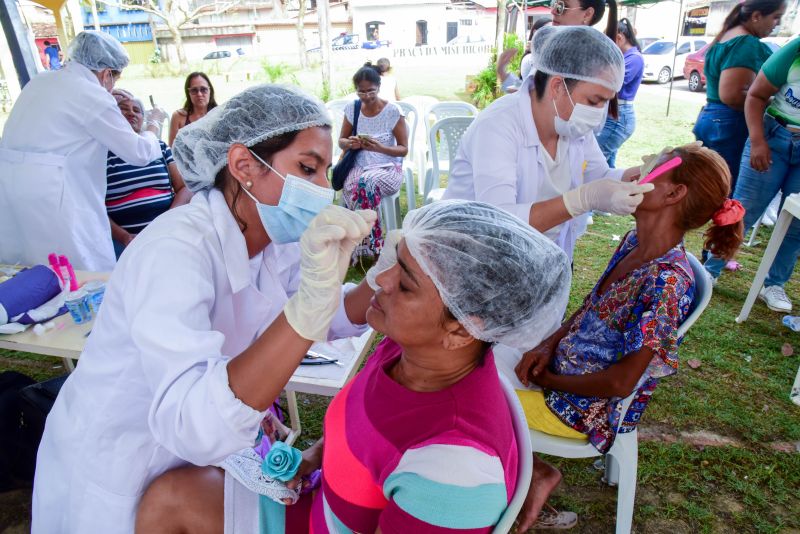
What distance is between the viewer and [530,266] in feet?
3.51

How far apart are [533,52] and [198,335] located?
2.05 metres

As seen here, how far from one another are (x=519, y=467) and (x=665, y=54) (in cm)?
1662

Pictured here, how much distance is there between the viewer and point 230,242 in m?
1.33

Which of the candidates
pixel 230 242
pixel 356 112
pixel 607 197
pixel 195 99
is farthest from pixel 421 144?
pixel 230 242

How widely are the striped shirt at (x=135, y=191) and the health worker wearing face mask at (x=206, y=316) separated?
7.51 feet

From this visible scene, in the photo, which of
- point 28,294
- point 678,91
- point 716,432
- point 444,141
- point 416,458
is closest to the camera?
point 416,458

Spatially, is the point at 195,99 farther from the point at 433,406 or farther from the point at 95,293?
the point at 433,406

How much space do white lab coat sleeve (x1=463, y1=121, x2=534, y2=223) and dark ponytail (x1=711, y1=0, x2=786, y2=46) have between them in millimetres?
2684

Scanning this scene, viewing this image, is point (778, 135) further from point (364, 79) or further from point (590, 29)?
point (364, 79)

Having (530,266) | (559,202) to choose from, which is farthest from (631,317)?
(530,266)

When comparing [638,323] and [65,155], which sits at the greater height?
[65,155]

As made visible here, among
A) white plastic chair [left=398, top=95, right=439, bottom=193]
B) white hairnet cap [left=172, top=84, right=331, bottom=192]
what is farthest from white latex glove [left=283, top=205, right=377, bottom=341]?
white plastic chair [left=398, top=95, right=439, bottom=193]

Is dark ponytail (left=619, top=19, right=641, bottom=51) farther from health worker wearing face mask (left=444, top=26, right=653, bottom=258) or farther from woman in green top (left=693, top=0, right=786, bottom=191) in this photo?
health worker wearing face mask (left=444, top=26, right=653, bottom=258)

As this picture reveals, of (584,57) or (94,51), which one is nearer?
(584,57)
